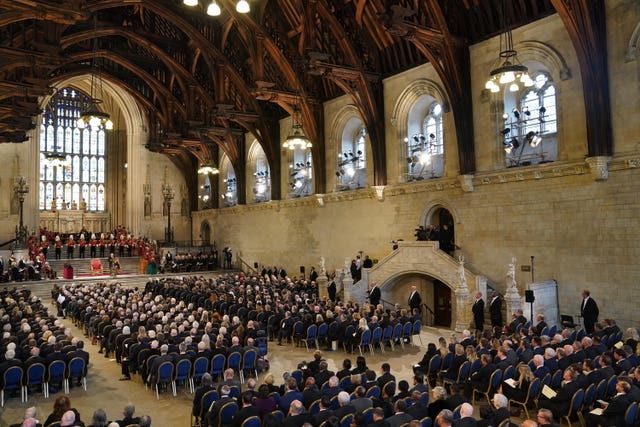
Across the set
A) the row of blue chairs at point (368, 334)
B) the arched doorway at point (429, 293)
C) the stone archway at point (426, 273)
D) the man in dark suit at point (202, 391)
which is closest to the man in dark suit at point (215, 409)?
the man in dark suit at point (202, 391)

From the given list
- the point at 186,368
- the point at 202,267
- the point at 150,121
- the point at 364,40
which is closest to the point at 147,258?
the point at 202,267

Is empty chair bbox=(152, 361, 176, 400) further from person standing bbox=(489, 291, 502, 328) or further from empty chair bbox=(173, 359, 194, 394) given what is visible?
person standing bbox=(489, 291, 502, 328)

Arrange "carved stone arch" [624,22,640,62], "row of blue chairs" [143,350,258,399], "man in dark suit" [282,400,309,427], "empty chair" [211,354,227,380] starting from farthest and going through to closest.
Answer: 1. "carved stone arch" [624,22,640,62]
2. "empty chair" [211,354,227,380]
3. "row of blue chairs" [143,350,258,399]
4. "man in dark suit" [282,400,309,427]

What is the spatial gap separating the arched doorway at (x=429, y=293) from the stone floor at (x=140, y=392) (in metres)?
4.96

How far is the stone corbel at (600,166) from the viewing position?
46.0ft

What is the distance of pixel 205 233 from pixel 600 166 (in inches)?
1220

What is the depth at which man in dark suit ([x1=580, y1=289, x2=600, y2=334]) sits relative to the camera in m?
13.4

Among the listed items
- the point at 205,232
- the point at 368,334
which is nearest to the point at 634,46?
the point at 368,334

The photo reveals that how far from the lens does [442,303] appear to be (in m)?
19.7

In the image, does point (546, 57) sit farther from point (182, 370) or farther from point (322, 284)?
point (182, 370)

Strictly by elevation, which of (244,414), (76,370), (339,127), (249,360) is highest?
(339,127)

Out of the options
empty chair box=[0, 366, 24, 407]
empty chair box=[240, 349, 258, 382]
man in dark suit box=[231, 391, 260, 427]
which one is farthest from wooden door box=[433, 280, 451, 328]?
empty chair box=[0, 366, 24, 407]

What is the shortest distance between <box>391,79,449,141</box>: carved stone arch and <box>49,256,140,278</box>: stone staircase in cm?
2053

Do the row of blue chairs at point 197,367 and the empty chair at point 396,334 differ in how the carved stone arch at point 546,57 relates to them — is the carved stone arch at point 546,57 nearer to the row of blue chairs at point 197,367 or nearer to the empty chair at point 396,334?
the empty chair at point 396,334
